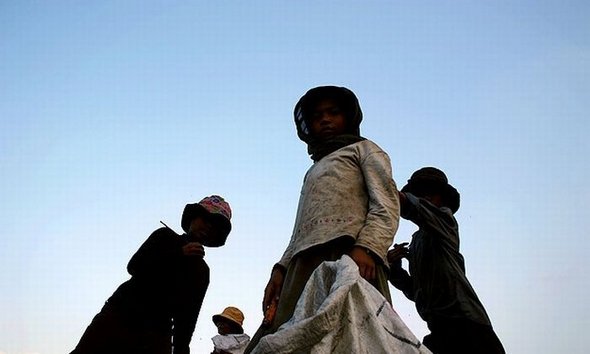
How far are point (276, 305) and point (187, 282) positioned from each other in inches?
A: 47.3

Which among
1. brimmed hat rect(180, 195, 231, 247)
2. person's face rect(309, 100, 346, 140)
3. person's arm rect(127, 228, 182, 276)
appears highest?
person's face rect(309, 100, 346, 140)

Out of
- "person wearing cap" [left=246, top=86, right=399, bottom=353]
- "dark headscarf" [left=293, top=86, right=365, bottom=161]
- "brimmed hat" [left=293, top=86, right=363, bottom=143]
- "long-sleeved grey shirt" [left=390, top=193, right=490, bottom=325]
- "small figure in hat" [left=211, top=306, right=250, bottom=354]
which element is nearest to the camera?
"person wearing cap" [left=246, top=86, right=399, bottom=353]

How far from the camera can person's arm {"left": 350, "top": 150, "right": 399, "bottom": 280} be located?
2623mm

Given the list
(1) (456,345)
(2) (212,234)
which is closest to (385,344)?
(1) (456,345)

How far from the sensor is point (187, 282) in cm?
394

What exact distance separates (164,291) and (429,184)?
2095mm

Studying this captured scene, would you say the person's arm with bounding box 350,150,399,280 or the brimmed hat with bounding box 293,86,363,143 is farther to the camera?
the brimmed hat with bounding box 293,86,363,143

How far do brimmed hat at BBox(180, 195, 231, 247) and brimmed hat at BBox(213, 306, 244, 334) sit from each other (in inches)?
129

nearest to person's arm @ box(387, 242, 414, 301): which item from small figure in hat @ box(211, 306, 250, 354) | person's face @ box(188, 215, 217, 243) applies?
person's face @ box(188, 215, 217, 243)

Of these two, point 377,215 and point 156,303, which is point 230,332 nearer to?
point 156,303

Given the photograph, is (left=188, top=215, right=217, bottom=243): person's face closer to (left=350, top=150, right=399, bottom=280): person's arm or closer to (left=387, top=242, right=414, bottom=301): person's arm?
(left=387, top=242, right=414, bottom=301): person's arm

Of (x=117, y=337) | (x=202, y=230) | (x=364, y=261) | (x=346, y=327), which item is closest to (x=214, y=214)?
(x=202, y=230)

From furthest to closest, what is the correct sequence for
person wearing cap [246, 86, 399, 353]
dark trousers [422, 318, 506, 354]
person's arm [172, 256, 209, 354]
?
person's arm [172, 256, 209, 354]
dark trousers [422, 318, 506, 354]
person wearing cap [246, 86, 399, 353]

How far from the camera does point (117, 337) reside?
3.66 meters
